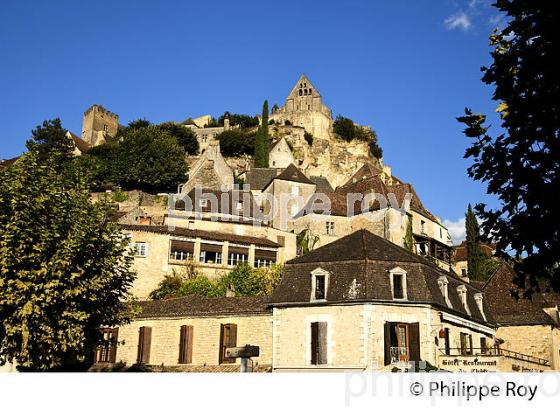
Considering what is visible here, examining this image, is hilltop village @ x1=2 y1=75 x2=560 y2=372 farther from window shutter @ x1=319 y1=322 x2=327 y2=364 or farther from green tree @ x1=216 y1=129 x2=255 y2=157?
green tree @ x1=216 y1=129 x2=255 y2=157

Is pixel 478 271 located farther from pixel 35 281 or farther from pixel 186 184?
pixel 35 281

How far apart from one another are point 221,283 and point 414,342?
1968 centimetres

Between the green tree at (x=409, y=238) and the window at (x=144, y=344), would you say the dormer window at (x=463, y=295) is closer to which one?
the window at (x=144, y=344)

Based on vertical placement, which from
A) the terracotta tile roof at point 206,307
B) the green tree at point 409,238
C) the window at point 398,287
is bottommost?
the terracotta tile roof at point 206,307

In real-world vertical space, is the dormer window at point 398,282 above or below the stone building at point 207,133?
below

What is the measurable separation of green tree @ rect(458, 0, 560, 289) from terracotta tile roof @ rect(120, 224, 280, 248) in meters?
35.3

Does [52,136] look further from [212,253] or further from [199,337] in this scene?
[199,337]

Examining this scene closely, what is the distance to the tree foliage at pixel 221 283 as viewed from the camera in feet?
132

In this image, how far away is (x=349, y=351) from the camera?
24.6 m

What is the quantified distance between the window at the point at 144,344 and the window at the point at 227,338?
12.4 ft

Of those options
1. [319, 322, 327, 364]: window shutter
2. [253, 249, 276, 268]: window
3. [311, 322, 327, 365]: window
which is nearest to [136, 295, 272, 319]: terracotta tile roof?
[311, 322, 327, 365]: window

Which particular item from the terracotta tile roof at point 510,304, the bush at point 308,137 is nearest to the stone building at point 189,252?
the terracotta tile roof at point 510,304

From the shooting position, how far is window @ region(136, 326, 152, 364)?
28.5 metres

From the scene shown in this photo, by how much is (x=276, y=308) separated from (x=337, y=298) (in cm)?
291
